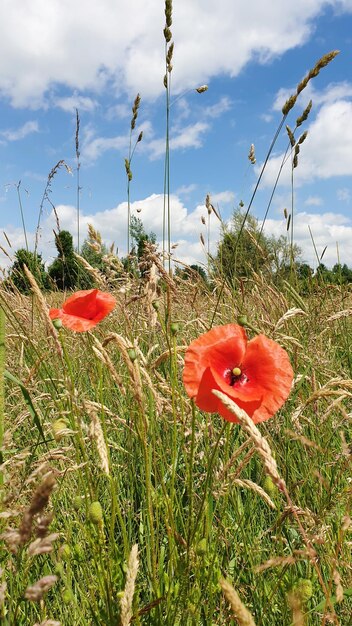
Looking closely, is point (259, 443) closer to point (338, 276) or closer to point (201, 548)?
point (201, 548)

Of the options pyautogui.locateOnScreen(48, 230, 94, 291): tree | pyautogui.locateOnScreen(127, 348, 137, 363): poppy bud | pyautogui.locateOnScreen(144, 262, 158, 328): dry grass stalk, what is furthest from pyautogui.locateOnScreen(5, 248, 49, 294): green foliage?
pyautogui.locateOnScreen(127, 348, 137, 363): poppy bud

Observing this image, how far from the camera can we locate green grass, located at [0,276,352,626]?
103 cm

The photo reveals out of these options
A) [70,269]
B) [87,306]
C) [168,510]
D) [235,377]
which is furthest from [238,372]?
[70,269]

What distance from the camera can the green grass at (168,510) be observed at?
3.38 ft

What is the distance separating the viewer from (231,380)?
1.10m

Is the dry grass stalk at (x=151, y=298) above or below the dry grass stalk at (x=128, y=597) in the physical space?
above

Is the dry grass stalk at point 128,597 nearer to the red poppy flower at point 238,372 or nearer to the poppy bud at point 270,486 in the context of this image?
the red poppy flower at point 238,372

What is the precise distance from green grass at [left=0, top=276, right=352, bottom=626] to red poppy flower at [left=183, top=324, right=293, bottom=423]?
2.3 inches

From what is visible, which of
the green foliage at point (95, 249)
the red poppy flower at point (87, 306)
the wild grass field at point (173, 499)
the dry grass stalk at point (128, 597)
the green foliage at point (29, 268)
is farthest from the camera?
the green foliage at point (29, 268)

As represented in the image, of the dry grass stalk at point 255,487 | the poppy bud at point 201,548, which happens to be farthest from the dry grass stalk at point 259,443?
the poppy bud at point 201,548

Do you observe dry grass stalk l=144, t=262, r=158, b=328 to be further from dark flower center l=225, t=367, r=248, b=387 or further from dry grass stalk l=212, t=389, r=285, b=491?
dry grass stalk l=212, t=389, r=285, b=491

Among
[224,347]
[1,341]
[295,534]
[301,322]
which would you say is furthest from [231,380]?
[301,322]

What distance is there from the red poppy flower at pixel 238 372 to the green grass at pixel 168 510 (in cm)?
6

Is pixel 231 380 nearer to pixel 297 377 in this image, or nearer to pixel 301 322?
pixel 297 377
